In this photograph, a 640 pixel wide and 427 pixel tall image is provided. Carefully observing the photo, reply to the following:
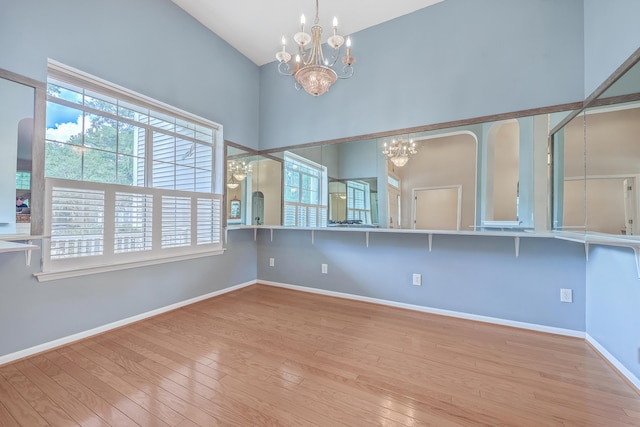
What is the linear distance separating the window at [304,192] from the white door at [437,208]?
49.0 inches

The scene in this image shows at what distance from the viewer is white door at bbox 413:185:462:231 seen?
284 centimetres

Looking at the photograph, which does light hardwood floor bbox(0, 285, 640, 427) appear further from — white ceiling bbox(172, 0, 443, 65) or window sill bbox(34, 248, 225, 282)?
white ceiling bbox(172, 0, 443, 65)

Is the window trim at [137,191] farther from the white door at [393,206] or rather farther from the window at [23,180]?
the white door at [393,206]

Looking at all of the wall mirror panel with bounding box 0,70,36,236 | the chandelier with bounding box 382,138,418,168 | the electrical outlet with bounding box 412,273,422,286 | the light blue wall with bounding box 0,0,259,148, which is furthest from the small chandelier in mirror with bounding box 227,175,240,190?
the electrical outlet with bounding box 412,273,422,286

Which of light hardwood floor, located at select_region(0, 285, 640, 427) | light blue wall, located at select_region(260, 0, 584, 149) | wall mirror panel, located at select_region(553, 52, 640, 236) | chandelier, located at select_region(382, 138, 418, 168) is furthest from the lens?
chandelier, located at select_region(382, 138, 418, 168)

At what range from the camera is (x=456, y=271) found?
3049 mm

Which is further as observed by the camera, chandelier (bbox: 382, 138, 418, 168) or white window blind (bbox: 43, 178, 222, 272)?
chandelier (bbox: 382, 138, 418, 168)

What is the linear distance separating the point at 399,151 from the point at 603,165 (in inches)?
67.5

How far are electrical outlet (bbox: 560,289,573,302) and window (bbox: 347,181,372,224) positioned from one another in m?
2.02

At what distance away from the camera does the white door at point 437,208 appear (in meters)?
2.84

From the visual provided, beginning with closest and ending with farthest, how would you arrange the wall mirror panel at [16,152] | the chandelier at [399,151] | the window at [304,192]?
the wall mirror panel at [16,152]
the chandelier at [399,151]
the window at [304,192]

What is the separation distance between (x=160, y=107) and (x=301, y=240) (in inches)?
99.6

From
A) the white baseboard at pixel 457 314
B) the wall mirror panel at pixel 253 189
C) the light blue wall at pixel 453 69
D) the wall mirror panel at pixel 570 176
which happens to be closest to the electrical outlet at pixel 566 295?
the white baseboard at pixel 457 314

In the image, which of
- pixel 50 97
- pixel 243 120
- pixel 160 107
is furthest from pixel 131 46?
pixel 243 120
